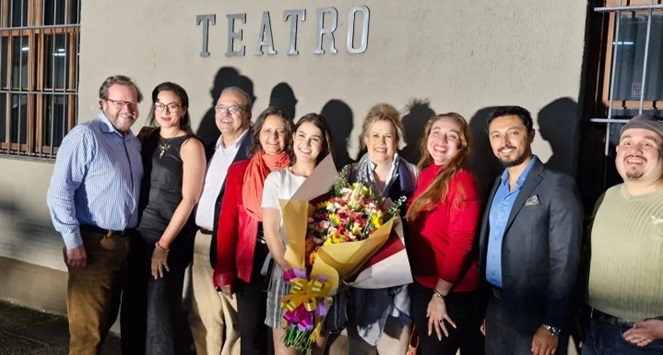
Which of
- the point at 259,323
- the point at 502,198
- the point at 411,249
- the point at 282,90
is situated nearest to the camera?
the point at 502,198

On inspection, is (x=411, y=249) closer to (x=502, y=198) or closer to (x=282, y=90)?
(x=502, y=198)

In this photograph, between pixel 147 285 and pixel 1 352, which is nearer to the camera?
pixel 147 285

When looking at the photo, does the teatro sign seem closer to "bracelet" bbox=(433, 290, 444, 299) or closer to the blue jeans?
"bracelet" bbox=(433, 290, 444, 299)

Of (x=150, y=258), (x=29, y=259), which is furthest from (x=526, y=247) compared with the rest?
(x=29, y=259)

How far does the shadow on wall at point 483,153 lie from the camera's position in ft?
12.3

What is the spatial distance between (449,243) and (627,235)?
2.78ft

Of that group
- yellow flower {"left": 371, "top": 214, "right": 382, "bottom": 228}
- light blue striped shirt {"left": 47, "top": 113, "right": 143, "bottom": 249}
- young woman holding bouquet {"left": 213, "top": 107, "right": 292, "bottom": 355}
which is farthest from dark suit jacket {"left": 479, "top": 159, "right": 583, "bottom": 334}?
light blue striped shirt {"left": 47, "top": 113, "right": 143, "bottom": 249}

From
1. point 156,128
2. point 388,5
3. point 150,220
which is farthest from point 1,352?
point 388,5

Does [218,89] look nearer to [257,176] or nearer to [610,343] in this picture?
[257,176]

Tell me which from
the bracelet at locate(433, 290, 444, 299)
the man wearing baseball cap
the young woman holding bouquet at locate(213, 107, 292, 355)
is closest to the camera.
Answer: the man wearing baseball cap

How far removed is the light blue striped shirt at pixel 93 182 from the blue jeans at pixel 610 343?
2.64 meters

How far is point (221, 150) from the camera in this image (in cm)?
398

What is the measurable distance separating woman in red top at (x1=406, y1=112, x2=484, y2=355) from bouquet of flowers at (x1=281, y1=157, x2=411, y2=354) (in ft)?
0.69

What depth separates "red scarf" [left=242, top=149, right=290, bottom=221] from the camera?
3482mm
